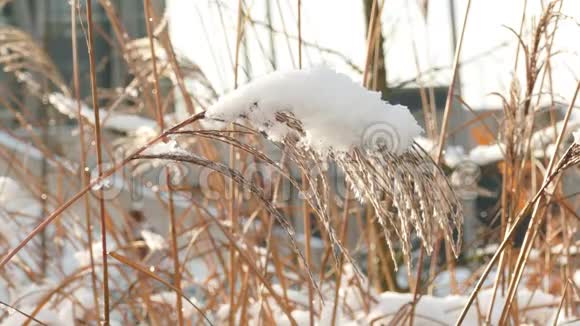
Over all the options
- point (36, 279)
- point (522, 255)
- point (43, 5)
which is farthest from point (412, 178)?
point (43, 5)

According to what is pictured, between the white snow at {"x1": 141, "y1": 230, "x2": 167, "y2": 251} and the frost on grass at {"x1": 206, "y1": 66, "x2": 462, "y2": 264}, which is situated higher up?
the frost on grass at {"x1": 206, "y1": 66, "x2": 462, "y2": 264}

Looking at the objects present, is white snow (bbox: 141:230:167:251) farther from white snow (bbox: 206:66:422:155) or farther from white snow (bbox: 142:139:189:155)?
white snow (bbox: 206:66:422:155)

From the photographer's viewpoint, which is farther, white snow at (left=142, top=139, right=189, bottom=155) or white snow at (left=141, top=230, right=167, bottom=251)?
white snow at (left=141, top=230, right=167, bottom=251)

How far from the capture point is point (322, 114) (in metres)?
0.47

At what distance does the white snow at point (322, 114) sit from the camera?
1.54 ft

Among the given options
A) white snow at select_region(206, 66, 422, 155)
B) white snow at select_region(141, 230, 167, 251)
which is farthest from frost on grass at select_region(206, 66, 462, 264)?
white snow at select_region(141, 230, 167, 251)

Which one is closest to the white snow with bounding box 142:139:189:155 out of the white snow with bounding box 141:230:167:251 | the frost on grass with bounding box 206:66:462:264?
the frost on grass with bounding box 206:66:462:264

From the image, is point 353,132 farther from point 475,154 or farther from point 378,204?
point 475,154

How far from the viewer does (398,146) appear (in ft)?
1.56

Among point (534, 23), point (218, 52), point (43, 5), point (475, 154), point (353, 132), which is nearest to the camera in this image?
point (353, 132)

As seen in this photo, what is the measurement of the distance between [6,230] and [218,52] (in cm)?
55

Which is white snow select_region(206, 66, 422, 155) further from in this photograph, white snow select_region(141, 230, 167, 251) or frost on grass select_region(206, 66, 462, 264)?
white snow select_region(141, 230, 167, 251)

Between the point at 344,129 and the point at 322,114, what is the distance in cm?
2

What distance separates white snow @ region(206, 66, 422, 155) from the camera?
0.47 metres
